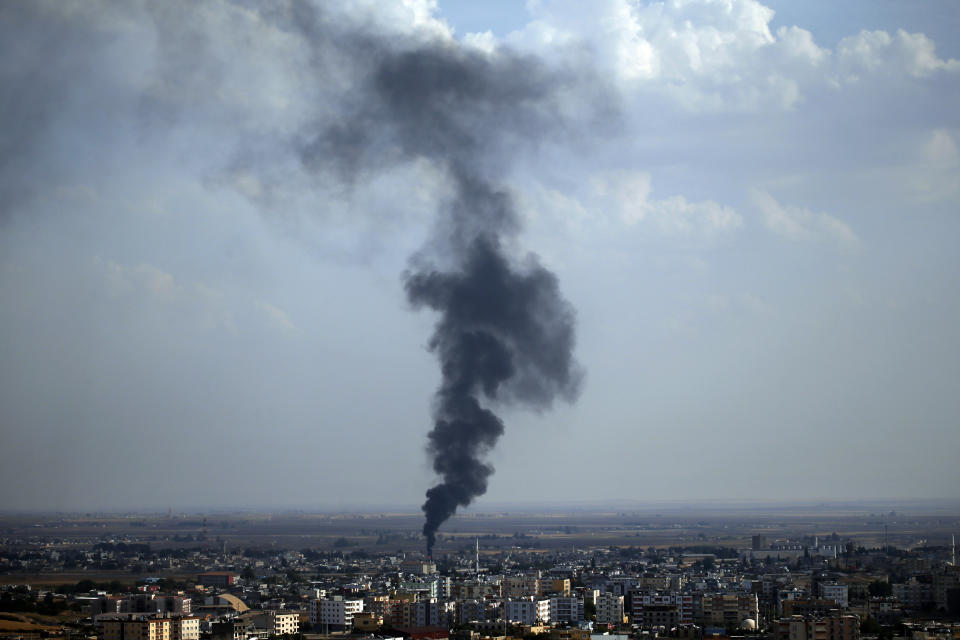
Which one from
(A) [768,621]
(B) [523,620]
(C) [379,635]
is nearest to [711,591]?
(A) [768,621]

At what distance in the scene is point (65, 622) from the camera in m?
49.7

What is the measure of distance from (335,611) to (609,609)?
10.8 m

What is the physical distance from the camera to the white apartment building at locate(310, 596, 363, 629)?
52281mm

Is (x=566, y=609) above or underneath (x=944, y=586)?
underneath

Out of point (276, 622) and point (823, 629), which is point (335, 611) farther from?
point (823, 629)

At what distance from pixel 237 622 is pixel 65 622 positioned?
6238 millimetres

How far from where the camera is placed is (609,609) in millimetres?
53875

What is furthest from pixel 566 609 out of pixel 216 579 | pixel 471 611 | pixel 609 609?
pixel 216 579

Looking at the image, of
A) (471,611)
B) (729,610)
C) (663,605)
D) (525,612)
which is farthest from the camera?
(663,605)

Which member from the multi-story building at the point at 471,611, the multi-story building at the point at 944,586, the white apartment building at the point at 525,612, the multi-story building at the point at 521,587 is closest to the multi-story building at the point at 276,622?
the multi-story building at the point at 471,611

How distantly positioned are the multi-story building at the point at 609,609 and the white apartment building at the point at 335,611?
946 cm

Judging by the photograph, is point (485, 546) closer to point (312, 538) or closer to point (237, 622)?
point (312, 538)

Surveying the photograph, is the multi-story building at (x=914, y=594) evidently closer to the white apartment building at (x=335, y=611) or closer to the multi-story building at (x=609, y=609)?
the multi-story building at (x=609, y=609)

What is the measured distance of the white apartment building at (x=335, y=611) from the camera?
52.3 m
